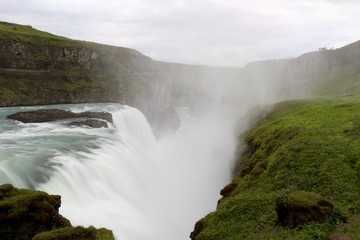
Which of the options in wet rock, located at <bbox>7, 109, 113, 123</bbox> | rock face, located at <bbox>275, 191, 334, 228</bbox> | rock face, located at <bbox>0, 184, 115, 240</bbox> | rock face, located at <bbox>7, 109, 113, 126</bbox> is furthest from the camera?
wet rock, located at <bbox>7, 109, 113, 123</bbox>

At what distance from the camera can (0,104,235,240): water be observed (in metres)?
27.6

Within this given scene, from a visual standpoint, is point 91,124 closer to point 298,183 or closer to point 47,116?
point 47,116

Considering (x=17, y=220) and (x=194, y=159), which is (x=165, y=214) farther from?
(x=194, y=159)

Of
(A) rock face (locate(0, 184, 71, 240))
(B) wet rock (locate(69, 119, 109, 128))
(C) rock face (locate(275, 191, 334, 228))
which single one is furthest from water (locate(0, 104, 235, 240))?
(C) rock face (locate(275, 191, 334, 228))

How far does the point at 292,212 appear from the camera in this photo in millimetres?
18875

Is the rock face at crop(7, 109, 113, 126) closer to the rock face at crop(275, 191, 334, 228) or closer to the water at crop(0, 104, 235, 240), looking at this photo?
Answer: the water at crop(0, 104, 235, 240)

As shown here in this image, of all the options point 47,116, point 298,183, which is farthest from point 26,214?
point 47,116

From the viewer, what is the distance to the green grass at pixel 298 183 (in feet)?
63.3

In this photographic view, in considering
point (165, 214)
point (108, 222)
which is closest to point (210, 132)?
point (165, 214)

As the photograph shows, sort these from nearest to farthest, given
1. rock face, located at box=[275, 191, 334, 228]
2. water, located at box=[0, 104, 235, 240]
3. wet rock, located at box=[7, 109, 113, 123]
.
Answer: rock face, located at box=[275, 191, 334, 228] < water, located at box=[0, 104, 235, 240] < wet rock, located at box=[7, 109, 113, 123]

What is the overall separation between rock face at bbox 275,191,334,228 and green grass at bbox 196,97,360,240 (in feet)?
1.37

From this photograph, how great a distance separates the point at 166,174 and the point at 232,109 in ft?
212

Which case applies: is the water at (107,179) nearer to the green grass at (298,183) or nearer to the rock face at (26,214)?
the rock face at (26,214)

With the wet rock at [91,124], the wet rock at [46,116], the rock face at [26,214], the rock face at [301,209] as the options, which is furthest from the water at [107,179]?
the rock face at [301,209]
